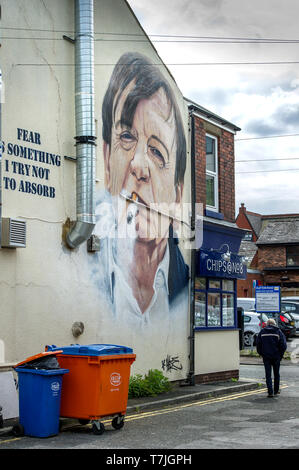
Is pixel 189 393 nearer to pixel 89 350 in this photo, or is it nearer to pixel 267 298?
pixel 89 350

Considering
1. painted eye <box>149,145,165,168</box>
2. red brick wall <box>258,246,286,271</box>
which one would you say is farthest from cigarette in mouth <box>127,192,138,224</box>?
red brick wall <box>258,246,286,271</box>

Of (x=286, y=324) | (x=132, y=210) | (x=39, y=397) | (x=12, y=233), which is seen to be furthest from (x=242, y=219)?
(x=39, y=397)

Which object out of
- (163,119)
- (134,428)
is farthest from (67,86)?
(134,428)

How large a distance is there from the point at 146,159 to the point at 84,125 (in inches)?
113

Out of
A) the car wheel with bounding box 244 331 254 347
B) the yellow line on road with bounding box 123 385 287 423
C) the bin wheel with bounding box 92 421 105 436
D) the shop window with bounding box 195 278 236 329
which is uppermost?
the shop window with bounding box 195 278 236 329

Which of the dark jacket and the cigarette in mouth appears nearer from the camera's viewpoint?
the cigarette in mouth

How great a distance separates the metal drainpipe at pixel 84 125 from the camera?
39.3ft

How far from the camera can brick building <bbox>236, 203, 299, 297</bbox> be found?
5103 centimetres

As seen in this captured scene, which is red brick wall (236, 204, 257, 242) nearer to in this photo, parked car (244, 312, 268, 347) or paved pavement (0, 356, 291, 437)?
parked car (244, 312, 268, 347)

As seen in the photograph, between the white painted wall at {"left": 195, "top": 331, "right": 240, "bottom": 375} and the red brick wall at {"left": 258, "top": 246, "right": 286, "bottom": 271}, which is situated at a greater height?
the red brick wall at {"left": 258, "top": 246, "right": 286, "bottom": 271}

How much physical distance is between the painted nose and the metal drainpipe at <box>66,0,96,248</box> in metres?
2.24

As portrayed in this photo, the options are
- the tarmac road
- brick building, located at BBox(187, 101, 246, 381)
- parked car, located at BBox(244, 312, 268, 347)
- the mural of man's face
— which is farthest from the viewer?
parked car, located at BBox(244, 312, 268, 347)

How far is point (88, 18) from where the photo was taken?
12.4 meters

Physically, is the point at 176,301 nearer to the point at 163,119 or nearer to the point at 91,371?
the point at 163,119
